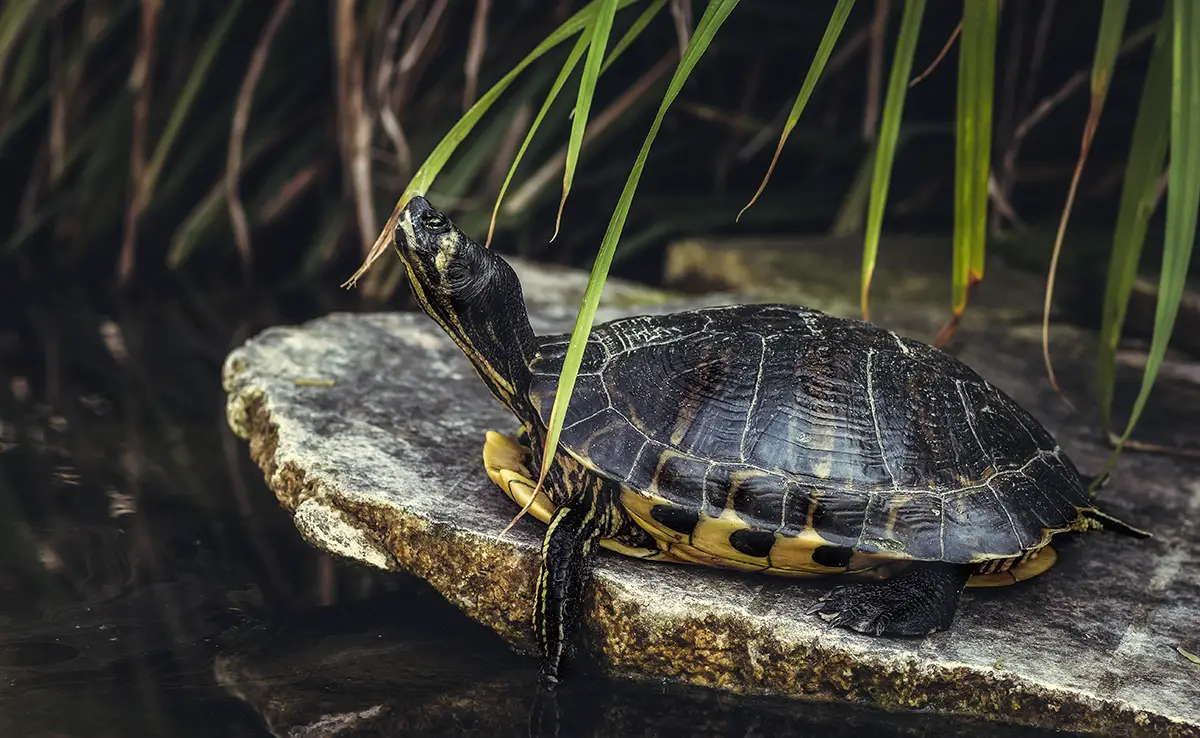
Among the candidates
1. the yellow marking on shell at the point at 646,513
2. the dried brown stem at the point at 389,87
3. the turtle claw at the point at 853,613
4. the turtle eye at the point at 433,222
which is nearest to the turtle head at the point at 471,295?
the turtle eye at the point at 433,222

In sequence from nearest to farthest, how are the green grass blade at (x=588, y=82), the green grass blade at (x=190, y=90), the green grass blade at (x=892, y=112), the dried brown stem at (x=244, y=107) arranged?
the green grass blade at (x=588, y=82), the green grass blade at (x=892, y=112), the dried brown stem at (x=244, y=107), the green grass blade at (x=190, y=90)

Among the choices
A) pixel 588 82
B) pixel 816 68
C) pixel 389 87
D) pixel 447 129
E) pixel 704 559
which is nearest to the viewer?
pixel 588 82

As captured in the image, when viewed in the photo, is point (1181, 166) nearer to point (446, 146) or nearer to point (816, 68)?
point (816, 68)

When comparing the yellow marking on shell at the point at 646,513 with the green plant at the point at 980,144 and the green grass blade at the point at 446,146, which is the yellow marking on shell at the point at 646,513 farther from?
the green grass blade at the point at 446,146

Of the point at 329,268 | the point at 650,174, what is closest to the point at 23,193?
the point at 329,268

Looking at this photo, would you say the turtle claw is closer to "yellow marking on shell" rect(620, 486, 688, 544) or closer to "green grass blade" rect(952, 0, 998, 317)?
"yellow marking on shell" rect(620, 486, 688, 544)

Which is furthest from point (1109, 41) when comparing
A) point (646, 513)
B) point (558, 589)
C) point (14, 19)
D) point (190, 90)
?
point (14, 19)
